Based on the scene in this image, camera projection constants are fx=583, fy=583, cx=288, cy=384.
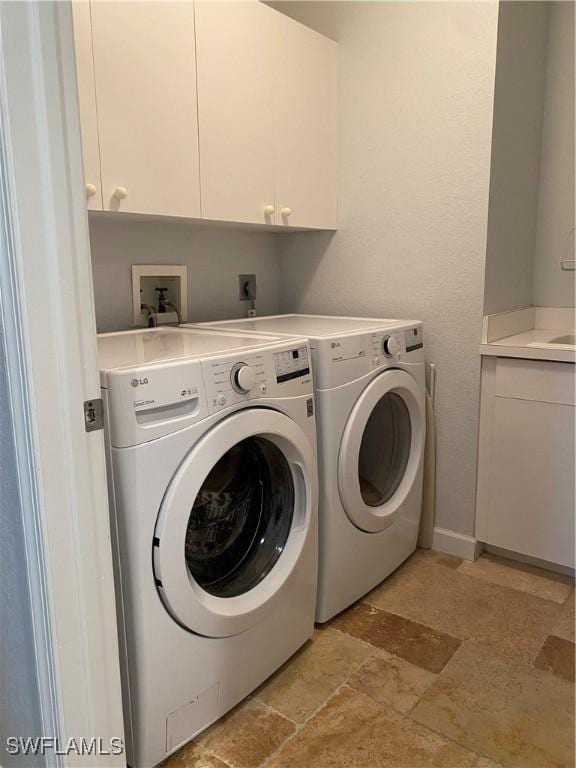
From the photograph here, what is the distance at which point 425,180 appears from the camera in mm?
2072

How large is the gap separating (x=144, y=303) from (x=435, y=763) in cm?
158

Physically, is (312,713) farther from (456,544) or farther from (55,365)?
(55,365)

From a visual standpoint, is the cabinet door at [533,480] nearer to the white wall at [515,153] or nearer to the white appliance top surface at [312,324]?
the white wall at [515,153]

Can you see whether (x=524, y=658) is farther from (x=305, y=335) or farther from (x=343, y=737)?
(x=305, y=335)

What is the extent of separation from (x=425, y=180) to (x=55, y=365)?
162cm

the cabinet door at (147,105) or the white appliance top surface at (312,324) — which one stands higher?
the cabinet door at (147,105)

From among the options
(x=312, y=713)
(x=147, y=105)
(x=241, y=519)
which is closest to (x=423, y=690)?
(x=312, y=713)

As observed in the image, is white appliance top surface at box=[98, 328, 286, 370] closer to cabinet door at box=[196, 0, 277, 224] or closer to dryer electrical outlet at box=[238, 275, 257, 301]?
cabinet door at box=[196, 0, 277, 224]

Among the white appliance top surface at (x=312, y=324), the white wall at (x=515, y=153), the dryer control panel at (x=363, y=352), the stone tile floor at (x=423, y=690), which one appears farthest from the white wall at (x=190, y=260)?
the stone tile floor at (x=423, y=690)

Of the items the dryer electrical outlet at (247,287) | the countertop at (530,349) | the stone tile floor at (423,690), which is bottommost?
the stone tile floor at (423,690)

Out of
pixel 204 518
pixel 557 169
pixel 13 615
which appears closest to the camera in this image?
pixel 13 615

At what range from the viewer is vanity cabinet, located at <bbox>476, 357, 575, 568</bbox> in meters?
1.92

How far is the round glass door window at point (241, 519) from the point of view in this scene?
1.44 m

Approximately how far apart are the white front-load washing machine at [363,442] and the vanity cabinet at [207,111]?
46 centimetres
